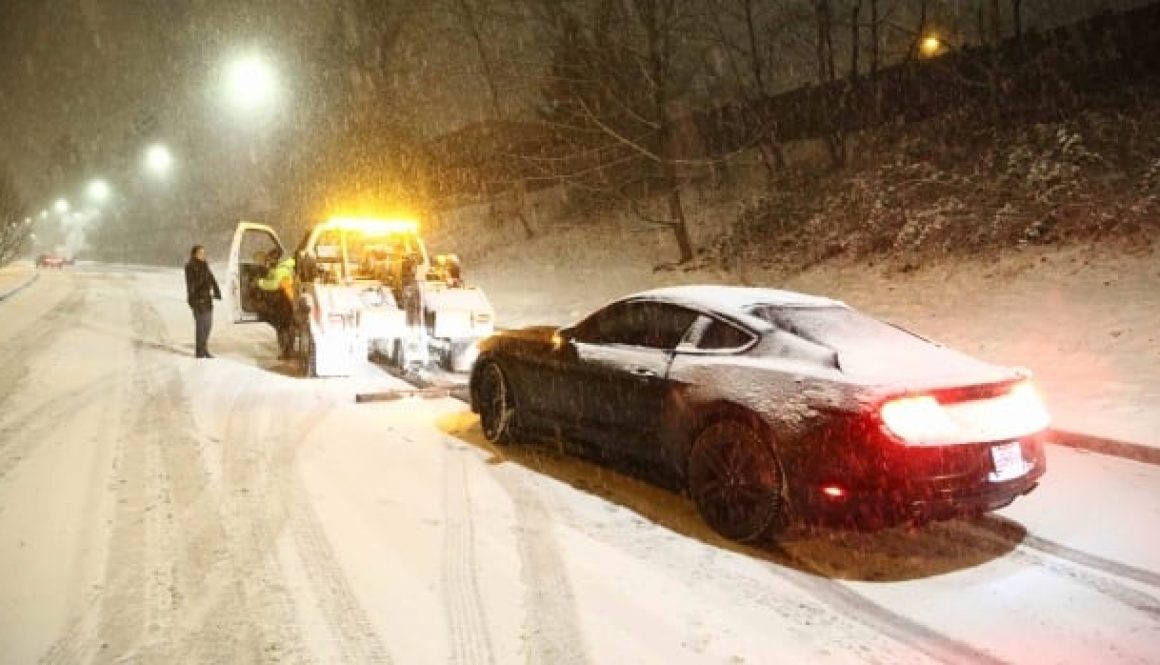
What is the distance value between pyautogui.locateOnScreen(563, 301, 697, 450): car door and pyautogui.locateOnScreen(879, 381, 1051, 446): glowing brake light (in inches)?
59.0

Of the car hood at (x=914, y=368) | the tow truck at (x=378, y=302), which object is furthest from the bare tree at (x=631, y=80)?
the car hood at (x=914, y=368)

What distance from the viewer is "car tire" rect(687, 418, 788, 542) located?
4691 mm

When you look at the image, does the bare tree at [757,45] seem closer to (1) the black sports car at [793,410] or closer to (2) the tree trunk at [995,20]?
(2) the tree trunk at [995,20]

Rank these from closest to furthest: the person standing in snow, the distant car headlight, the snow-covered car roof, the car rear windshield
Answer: the car rear windshield → the snow-covered car roof → the distant car headlight → the person standing in snow

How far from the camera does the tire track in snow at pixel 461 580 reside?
12.0ft

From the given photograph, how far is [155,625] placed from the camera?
386 centimetres

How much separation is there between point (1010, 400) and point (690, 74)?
78.0 ft

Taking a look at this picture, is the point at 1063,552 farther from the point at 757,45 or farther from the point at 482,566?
the point at 757,45

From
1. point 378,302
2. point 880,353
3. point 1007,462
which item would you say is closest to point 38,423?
point 378,302

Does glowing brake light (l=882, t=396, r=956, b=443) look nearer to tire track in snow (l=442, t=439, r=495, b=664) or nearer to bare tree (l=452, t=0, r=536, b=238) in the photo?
A: tire track in snow (l=442, t=439, r=495, b=664)

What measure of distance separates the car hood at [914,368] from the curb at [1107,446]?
2.41 meters

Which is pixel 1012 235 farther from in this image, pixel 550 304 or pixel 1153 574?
pixel 1153 574

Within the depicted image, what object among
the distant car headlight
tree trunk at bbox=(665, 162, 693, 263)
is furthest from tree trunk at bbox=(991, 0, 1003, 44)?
the distant car headlight

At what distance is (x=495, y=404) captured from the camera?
7.13 meters
